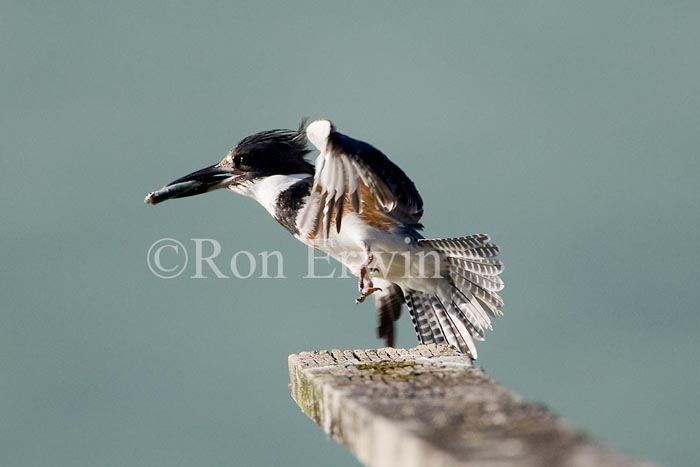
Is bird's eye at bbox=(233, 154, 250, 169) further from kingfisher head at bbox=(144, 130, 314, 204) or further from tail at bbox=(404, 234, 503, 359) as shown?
tail at bbox=(404, 234, 503, 359)

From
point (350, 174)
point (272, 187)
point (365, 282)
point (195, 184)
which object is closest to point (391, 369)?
point (350, 174)

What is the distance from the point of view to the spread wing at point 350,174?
5.93 metres

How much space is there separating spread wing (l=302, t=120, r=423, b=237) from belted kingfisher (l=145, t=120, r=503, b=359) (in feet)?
0.09

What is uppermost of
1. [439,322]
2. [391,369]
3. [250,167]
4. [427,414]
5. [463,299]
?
[250,167]

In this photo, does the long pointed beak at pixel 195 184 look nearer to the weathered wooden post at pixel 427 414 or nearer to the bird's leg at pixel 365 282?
the bird's leg at pixel 365 282

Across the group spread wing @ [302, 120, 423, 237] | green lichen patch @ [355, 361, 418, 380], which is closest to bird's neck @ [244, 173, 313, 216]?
spread wing @ [302, 120, 423, 237]

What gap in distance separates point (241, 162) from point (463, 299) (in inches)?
74.4

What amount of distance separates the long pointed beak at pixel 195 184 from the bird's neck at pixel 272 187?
0.88 feet

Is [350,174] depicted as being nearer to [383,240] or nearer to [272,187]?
[383,240]

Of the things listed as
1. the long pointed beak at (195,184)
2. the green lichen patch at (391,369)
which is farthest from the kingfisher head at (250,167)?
the green lichen patch at (391,369)

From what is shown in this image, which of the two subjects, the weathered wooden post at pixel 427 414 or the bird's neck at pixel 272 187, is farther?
the bird's neck at pixel 272 187

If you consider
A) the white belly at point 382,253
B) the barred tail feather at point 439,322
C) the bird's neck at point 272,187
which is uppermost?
the bird's neck at point 272,187

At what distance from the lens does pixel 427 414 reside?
3230 mm

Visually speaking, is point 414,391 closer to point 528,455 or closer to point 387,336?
point 528,455
